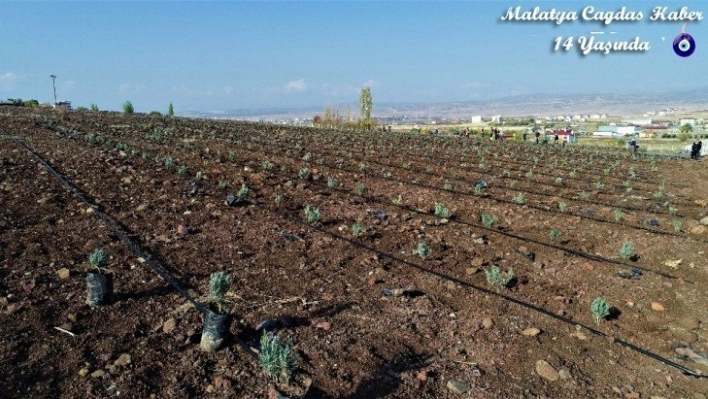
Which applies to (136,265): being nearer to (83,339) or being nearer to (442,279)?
(83,339)

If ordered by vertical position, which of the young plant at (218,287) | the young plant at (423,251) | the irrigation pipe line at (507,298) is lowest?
the irrigation pipe line at (507,298)

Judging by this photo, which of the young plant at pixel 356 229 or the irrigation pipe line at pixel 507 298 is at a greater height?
the young plant at pixel 356 229

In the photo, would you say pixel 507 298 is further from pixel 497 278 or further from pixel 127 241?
pixel 127 241

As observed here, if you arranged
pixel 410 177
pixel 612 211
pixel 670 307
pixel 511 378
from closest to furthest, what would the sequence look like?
1. pixel 511 378
2. pixel 670 307
3. pixel 612 211
4. pixel 410 177

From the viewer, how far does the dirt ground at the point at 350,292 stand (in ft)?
14.1

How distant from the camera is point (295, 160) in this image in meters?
17.5

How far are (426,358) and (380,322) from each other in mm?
743

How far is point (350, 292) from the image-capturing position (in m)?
5.93

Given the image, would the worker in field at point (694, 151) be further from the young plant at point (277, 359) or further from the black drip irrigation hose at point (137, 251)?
the young plant at point (277, 359)

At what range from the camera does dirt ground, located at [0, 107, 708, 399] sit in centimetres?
429

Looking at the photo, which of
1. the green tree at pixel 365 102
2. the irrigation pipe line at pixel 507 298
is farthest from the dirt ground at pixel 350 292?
the green tree at pixel 365 102

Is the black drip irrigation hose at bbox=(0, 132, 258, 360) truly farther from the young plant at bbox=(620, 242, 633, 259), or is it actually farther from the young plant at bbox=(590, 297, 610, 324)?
the young plant at bbox=(620, 242, 633, 259)

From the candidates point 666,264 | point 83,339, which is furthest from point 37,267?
point 666,264

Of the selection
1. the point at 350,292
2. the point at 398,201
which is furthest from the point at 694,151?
the point at 350,292
